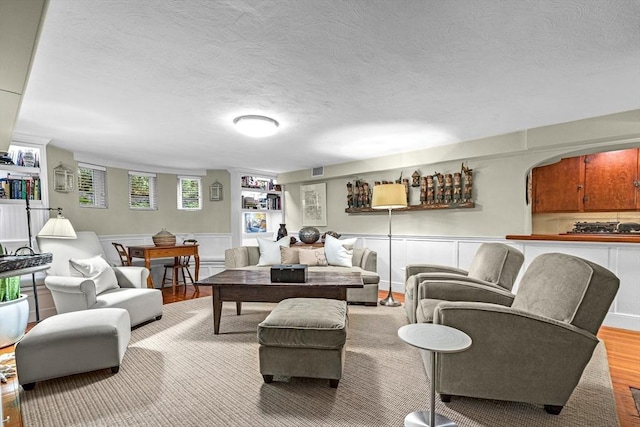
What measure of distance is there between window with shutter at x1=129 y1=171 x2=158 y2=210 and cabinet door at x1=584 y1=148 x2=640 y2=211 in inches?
280

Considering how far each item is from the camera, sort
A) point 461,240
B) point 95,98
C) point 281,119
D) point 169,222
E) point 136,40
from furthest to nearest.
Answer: point 169,222 → point 461,240 → point 281,119 → point 95,98 → point 136,40

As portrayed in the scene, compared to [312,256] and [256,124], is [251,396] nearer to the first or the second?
[256,124]

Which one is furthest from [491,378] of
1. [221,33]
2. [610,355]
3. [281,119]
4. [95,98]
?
[95,98]

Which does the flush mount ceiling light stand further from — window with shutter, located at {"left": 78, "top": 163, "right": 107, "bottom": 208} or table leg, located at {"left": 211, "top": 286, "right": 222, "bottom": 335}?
window with shutter, located at {"left": 78, "top": 163, "right": 107, "bottom": 208}

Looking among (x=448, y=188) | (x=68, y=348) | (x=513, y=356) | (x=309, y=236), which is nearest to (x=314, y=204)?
(x=309, y=236)

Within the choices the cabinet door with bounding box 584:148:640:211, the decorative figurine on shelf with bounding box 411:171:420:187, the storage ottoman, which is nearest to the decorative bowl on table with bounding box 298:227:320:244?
the decorative figurine on shelf with bounding box 411:171:420:187

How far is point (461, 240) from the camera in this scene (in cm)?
440

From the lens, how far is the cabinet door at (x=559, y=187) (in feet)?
15.5

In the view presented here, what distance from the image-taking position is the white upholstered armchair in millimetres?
2971

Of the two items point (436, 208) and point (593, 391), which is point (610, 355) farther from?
point (436, 208)

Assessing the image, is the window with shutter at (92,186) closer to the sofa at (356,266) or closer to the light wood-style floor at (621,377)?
the sofa at (356,266)

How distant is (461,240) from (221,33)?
12.9 ft

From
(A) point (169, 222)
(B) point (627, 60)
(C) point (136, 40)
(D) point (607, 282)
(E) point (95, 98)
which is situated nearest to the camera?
(D) point (607, 282)

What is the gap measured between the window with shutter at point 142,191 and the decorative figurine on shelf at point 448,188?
4987 mm
